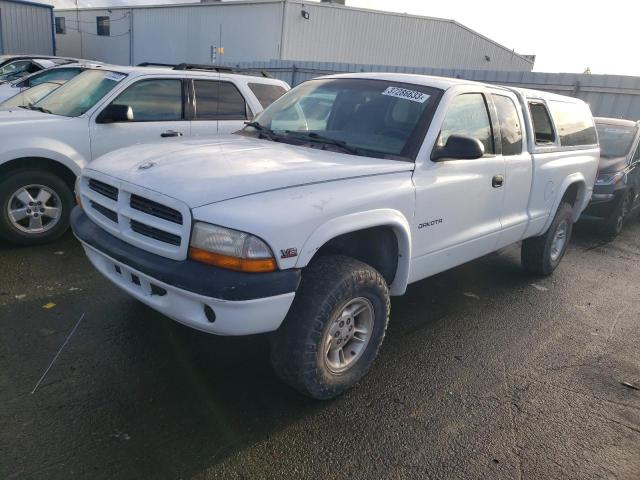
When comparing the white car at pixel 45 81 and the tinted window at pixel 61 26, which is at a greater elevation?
the tinted window at pixel 61 26

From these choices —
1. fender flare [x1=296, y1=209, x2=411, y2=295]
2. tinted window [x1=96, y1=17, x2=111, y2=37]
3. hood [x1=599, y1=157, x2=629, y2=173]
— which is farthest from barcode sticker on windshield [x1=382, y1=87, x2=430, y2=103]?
tinted window [x1=96, y1=17, x2=111, y2=37]

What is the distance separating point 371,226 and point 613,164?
6.41 m

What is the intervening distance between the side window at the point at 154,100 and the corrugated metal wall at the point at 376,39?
19.8 meters

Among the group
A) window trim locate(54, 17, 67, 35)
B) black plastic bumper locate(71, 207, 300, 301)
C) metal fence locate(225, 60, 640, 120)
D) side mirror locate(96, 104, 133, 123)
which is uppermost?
window trim locate(54, 17, 67, 35)

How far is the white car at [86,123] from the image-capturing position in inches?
189

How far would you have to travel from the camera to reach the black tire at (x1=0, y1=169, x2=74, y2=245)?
4746 millimetres

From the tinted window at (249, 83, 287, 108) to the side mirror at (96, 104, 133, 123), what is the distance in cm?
171

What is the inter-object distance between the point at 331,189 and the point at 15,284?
2981 millimetres

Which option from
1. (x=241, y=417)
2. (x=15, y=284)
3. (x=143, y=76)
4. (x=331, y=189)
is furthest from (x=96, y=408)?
(x=143, y=76)

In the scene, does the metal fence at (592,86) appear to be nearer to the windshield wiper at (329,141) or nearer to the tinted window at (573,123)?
the tinted window at (573,123)

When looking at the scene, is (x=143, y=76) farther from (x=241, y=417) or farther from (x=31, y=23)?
(x=31, y=23)

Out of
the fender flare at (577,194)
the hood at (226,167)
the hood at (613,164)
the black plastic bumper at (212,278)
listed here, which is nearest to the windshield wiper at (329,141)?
the hood at (226,167)

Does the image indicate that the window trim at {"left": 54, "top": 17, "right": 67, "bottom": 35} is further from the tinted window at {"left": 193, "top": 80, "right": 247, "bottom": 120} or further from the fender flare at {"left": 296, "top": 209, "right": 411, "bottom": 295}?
the fender flare at {"left": 296, "top": 209, "right": 411, "bottom": 295}

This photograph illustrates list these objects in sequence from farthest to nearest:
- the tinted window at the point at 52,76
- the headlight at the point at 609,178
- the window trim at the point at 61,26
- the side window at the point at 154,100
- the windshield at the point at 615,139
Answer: the window trim at the point at 61,26, the windshield at the point at 615,139, the headlight at the point at 609,178, the tinted window at the point at 52,76, the side window at the point at 154,100
